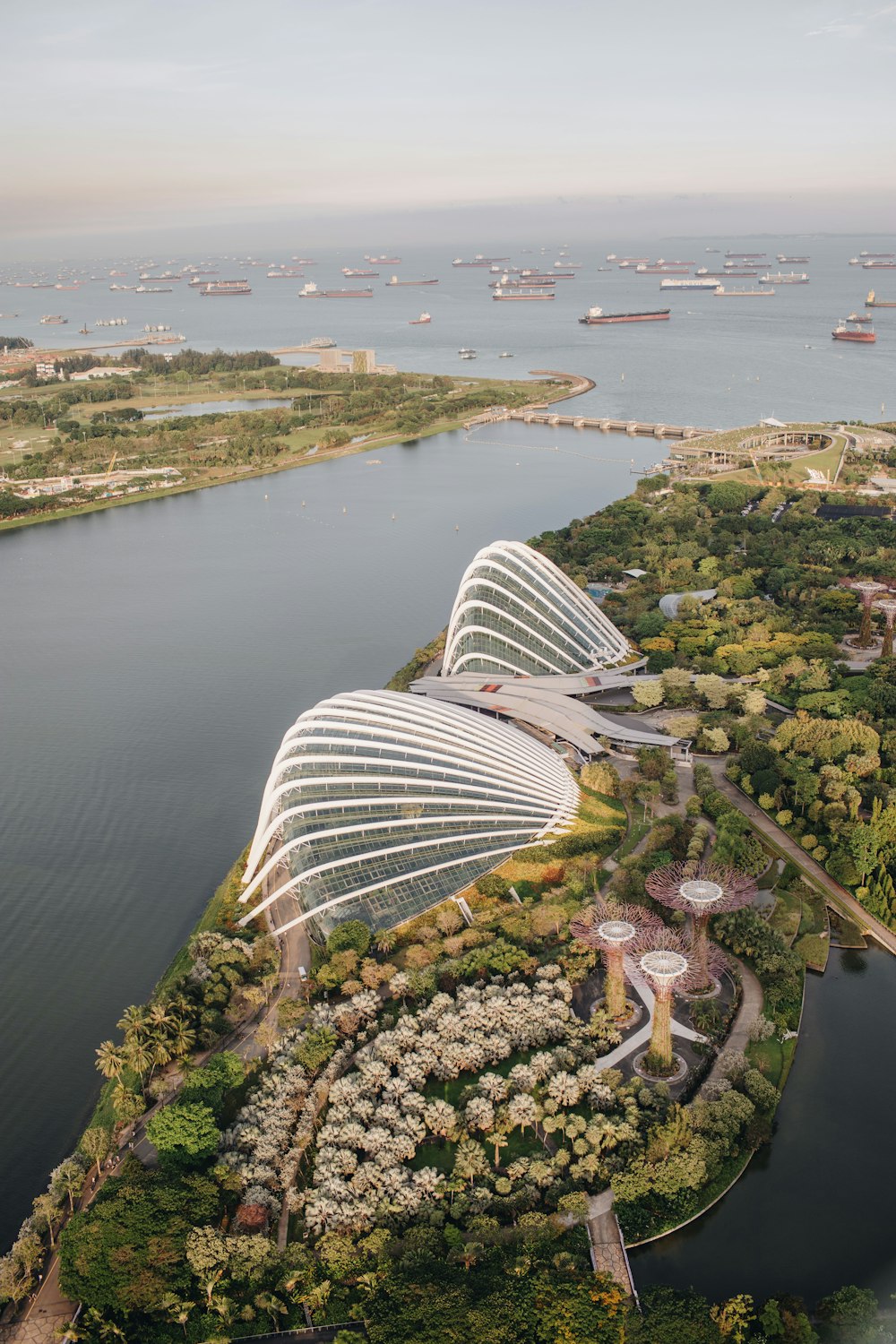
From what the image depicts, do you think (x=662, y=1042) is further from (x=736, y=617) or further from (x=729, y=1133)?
(x=736, y=617)

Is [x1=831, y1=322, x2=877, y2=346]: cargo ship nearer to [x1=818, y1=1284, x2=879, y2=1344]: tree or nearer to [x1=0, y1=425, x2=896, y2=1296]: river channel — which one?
[x1=0, y1=425, x2=896, y2=1296]: river channel

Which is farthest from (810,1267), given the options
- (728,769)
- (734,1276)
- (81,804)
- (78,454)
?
(78,454)

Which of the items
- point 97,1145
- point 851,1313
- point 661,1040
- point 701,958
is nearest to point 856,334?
point 701,958

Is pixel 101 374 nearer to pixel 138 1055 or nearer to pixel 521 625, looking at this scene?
pixel 521 625

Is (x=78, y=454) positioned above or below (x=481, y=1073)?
above

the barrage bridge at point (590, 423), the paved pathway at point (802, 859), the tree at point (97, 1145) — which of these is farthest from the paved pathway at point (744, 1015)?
the barrage bridge at point (590, 423)

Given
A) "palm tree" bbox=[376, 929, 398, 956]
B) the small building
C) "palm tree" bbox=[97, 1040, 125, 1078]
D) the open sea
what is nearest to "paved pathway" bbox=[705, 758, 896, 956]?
the open sea

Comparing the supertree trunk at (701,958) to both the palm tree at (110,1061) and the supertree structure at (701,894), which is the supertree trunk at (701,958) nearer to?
the supertree structure at (701,894)
